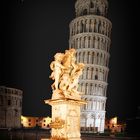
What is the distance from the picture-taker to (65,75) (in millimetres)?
6246

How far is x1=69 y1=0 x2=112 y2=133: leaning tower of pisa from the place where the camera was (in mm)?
55375

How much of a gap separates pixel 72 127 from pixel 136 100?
40.2m

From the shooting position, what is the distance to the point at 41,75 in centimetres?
5459

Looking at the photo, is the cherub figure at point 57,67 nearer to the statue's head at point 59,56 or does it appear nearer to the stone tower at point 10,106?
the statue's head at point 59,56

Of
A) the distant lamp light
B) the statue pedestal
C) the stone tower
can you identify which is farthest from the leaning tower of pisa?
the statue pedestal

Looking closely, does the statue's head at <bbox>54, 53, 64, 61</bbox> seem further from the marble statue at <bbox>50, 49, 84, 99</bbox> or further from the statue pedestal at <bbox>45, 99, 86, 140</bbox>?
the statue pedestal at <bbox>45, 99, 86, 140</bbox>

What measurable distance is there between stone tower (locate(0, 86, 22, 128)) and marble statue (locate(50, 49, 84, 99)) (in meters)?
52.7

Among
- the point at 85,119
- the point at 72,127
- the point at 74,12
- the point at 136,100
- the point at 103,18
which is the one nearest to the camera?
the point at 72,127

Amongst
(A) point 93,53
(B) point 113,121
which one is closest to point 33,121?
(B) point 113,121

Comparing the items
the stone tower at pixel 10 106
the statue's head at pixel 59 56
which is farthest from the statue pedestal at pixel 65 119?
the stone tower at pixel 10 106

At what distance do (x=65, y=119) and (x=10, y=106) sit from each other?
5729 cm

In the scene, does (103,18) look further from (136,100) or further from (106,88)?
(136,100)

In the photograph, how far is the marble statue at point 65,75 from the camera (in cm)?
622

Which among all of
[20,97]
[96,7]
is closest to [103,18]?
[96,7]
